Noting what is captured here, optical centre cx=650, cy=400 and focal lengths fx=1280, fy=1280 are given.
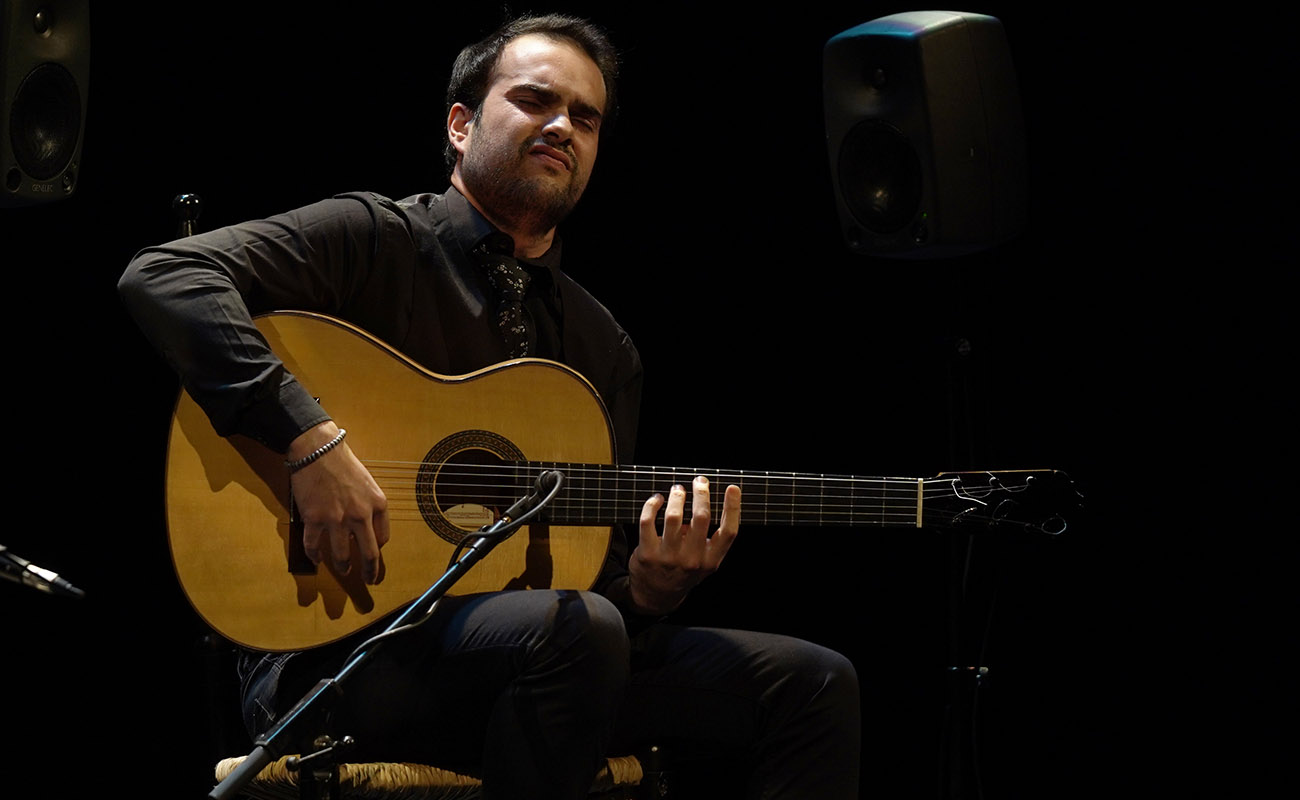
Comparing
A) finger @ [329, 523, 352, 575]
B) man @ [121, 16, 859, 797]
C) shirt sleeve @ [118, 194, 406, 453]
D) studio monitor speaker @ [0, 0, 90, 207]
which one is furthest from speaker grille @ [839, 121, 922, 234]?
studio monitor speaker @ [0, 0, 90, 207]

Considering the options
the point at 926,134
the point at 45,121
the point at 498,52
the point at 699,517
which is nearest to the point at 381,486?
the point at 699,517

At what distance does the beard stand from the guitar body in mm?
420

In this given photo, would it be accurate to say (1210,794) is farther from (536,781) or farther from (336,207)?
(336,207)

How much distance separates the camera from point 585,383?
2.40 meters

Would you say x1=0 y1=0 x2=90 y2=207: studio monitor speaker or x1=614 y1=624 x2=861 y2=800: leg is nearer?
x1=0 y1=0 x2=90 y2=207: studio monitor speaker

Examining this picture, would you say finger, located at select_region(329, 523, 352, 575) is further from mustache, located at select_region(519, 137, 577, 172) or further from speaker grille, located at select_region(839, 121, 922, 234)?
speaker grille, located at select_region(839, 121, 922, 234)

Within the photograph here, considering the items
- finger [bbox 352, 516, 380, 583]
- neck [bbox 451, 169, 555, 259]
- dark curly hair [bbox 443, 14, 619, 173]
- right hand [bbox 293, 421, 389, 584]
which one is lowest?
finger [bbox 352, 516, 380, 583]

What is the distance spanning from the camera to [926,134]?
9.43 feet

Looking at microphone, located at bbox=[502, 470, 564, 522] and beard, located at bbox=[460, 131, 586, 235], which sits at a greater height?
beard, located at bbox=[460, 131, 586, 235]

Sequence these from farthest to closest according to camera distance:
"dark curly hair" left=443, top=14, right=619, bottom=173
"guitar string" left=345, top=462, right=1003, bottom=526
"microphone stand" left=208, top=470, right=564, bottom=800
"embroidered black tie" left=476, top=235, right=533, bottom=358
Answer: "dark curly hair" left=443, top=14, right=619, bottom=173
"embroidered black tie" left=476, top=235, right=533, bottom=358
"guitar string" left=345, top=462, right=1003, bottom=526
"microphone stand" left=208, top=470, right=564, bottom=800

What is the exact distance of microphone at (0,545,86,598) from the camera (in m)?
1.46

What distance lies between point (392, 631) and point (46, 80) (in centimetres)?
136

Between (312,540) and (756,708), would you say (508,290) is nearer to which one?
(312,540)

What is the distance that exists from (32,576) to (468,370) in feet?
3.49
